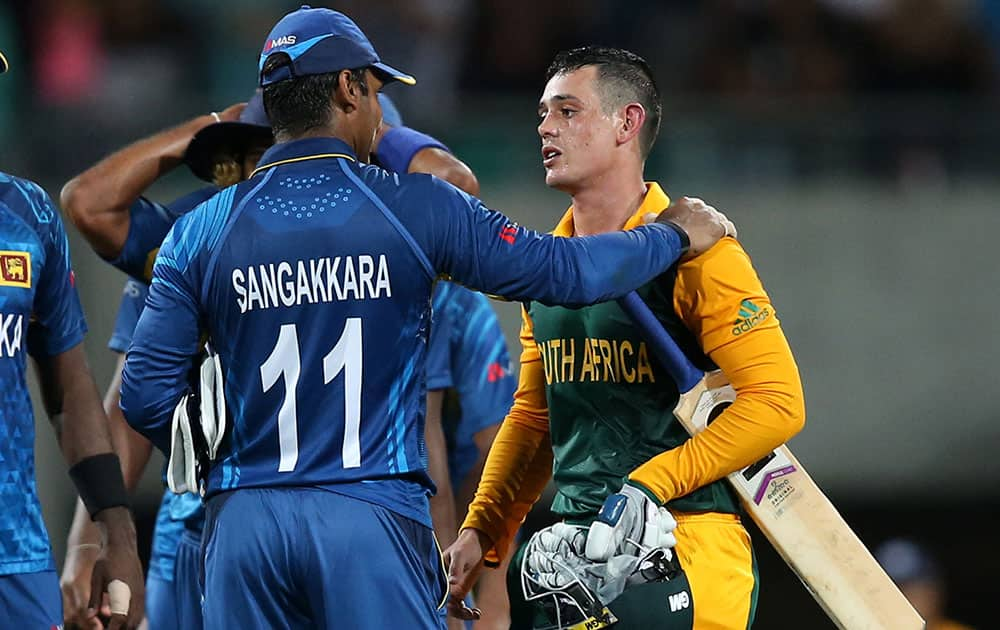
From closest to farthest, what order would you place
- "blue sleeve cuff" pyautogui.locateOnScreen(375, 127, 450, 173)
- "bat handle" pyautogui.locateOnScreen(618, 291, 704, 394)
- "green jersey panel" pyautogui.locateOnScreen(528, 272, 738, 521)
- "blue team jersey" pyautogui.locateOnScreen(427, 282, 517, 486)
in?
1. "bat handle" pyautogui.locateOnScreen(618, 291, 704, 394)
2. "green jersey panel" pyautogui.locateOnScreen(528, 272, 738, 521)
3. "blue sleeve cuff" pyautogui.locateOnScreen(375, 127, 450, 173)
4. "blue team jersey" pyautogui.locateOnScreen(427, 282, 517, 486)

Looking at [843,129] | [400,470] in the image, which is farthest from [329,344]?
[843,129]

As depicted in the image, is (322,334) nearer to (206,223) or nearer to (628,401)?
(206,223)

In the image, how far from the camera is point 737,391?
389 centimetres

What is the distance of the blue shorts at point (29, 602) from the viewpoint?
3740mm

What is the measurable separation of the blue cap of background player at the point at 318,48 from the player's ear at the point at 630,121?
0.62 metres

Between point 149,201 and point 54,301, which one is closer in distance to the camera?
point 54,301

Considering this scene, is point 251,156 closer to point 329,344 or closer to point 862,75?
point 329,344

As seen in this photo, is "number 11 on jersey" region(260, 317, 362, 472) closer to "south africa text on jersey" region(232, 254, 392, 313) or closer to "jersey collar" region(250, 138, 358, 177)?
"south africa text on jersey" region(232, 254, 392, 313)

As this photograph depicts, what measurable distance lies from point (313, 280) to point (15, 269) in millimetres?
757

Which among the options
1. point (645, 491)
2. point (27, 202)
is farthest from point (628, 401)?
point (27, 202)

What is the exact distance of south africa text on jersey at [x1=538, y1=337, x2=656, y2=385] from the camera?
13.2 ft

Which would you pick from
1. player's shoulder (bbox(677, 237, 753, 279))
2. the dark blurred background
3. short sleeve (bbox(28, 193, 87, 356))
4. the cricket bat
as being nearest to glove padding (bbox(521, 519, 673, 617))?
the cricket bat

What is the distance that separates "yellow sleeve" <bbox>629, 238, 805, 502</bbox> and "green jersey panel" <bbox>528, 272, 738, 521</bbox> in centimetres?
→ 14

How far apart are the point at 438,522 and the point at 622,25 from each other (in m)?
5.62
